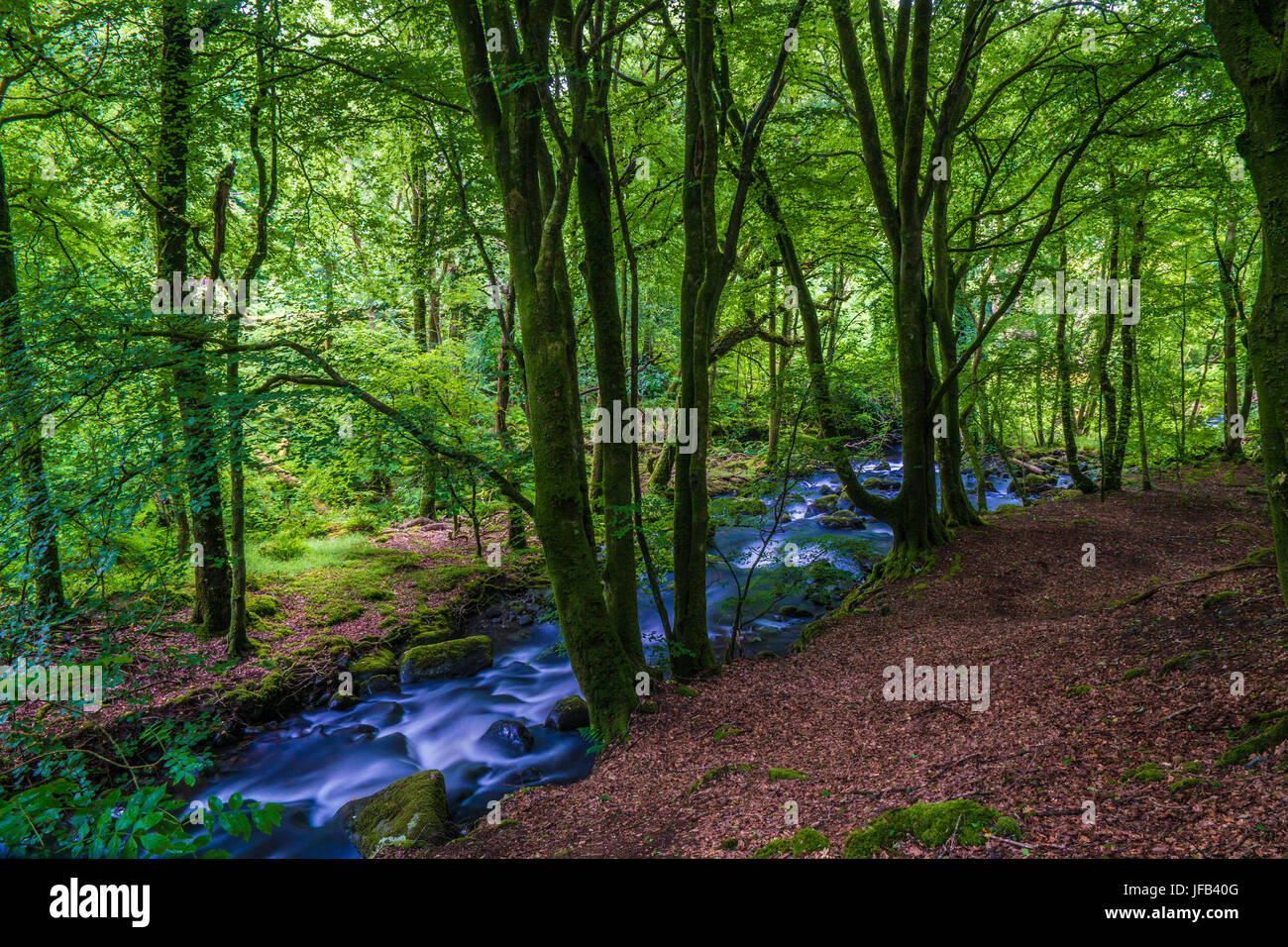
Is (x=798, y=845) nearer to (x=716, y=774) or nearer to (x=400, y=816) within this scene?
(x=716, y=774)

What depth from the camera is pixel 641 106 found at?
26.7ft

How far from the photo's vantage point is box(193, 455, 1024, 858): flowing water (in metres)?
6.59

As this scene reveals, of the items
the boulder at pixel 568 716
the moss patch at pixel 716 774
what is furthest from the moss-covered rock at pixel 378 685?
the moss patch at pixel 716 774

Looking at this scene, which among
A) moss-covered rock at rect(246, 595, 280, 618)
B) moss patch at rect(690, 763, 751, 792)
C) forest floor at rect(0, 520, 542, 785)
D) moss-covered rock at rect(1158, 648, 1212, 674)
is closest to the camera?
moss-covered rock at rect(1158, 648, 1212, 674)

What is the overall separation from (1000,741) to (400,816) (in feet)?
17.4

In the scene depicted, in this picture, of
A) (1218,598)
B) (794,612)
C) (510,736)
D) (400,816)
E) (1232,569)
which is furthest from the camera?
(794,612)

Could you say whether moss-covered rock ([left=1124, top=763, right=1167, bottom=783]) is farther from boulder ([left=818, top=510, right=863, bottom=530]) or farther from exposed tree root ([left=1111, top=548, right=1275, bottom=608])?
boulder ([left=818, top=510, right=863, bottom=530])

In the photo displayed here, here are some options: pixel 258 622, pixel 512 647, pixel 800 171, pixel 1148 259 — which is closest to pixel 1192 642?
pixel 800 171

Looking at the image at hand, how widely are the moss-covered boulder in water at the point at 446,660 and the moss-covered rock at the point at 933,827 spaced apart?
300 inches

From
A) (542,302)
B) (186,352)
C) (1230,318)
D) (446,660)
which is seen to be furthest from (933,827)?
(1230,318)

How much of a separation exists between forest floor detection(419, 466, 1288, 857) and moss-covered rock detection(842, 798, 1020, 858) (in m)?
0.07

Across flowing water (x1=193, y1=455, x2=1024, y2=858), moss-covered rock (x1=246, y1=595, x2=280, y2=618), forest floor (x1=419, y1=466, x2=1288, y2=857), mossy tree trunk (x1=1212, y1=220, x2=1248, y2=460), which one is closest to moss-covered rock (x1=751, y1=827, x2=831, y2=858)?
forest floor (x1=419, y1=466, x2=1288, y2=857)

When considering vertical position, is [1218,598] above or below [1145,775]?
above

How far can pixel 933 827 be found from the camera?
3041 mm
